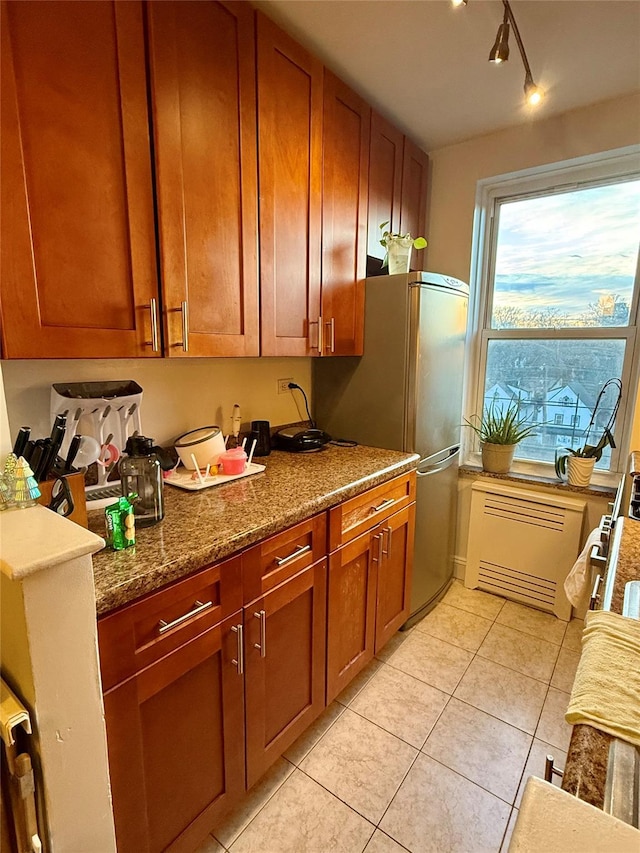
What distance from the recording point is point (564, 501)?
218 cm

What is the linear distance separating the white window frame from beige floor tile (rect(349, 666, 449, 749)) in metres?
1.32

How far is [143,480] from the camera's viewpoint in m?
1.15

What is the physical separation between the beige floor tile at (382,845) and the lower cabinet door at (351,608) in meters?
0.40

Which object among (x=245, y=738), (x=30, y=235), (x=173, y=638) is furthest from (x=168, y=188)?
(x=245, y=738)

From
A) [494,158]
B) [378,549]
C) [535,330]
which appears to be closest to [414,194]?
[494,158]

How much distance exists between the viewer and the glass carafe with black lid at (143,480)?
113 centimetres

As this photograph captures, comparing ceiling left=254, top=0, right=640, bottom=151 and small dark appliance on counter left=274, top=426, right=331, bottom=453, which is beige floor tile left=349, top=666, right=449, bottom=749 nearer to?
small dark appliance on counter left=274, top=426, right=331, bottom=453

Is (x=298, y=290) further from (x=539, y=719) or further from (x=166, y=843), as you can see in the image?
(x=539, y=719)

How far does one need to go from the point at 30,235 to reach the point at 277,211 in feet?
2.78

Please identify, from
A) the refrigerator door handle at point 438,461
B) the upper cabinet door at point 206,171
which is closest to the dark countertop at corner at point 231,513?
the refrigerator door handle at point 438,461

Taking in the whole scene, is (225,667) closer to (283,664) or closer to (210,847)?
(283,664)

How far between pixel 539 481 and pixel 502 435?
0.31m

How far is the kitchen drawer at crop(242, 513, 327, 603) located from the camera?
115cm

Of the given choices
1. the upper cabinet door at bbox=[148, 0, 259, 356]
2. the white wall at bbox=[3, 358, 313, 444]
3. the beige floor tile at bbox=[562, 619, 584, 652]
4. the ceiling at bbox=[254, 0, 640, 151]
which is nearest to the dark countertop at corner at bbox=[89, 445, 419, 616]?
the white wall at bbox=[3, 358, 313, 444]
